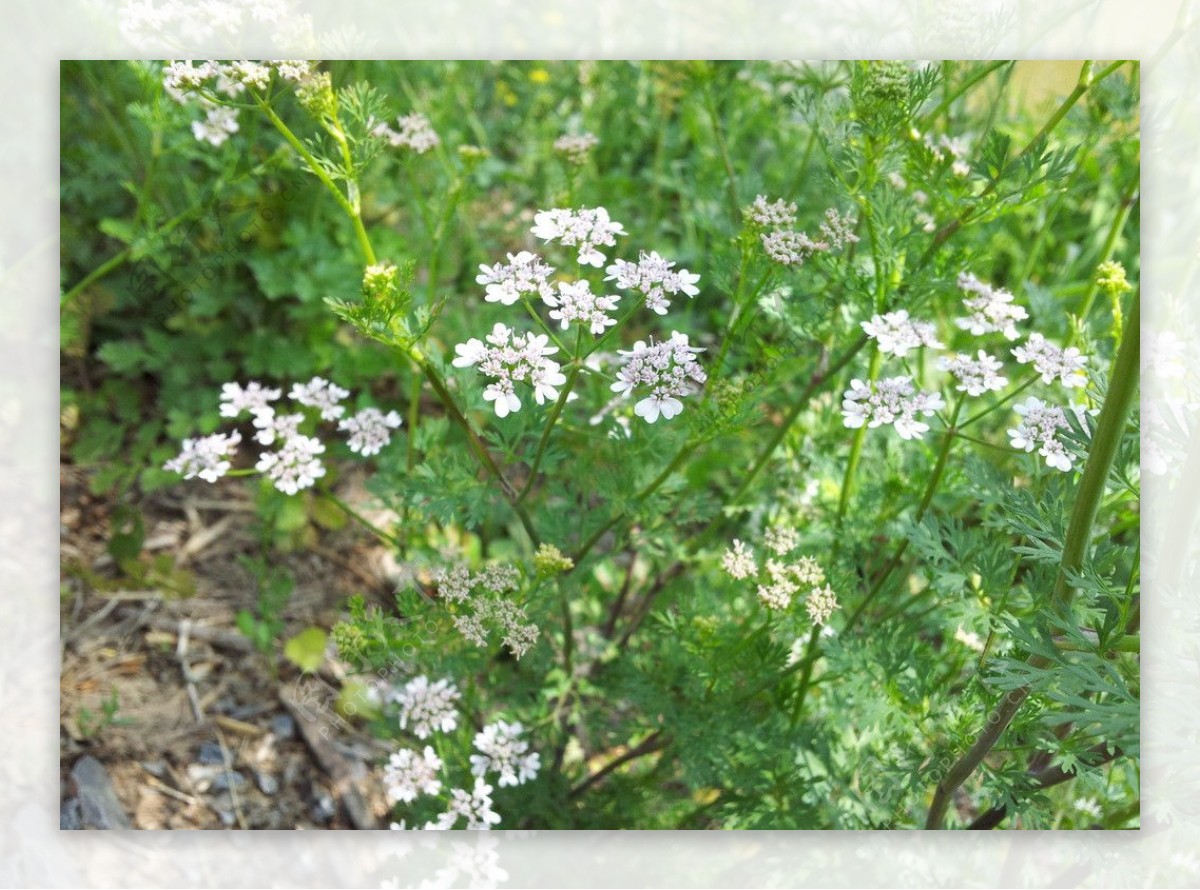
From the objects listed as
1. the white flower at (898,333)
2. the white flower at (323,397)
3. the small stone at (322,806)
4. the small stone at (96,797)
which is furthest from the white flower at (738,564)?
the small stone at (96,797)

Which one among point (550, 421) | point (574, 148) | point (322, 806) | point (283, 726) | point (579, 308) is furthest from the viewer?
point (283, 726)

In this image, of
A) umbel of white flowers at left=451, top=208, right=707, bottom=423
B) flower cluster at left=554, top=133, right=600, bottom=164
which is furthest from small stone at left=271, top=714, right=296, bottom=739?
flower cluster at left=554, top=133, right=600, bottom=164

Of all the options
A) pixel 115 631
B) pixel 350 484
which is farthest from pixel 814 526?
pixel 115 631

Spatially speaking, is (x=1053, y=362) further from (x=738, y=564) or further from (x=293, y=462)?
(x=293, y=462)

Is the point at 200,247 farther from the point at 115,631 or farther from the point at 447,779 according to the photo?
the point at 447,779

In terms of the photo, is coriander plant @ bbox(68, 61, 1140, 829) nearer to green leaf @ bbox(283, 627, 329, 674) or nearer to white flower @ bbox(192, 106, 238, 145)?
white flower @ bbox(192, 106, 238, 145)

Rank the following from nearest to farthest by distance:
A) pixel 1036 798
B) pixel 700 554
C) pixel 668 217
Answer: pixel 1036 798 → pixel 700 554 → pixel 668 217

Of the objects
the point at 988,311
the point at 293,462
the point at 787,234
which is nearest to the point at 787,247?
the point at 787,234

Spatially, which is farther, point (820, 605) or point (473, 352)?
point (820, 605)
